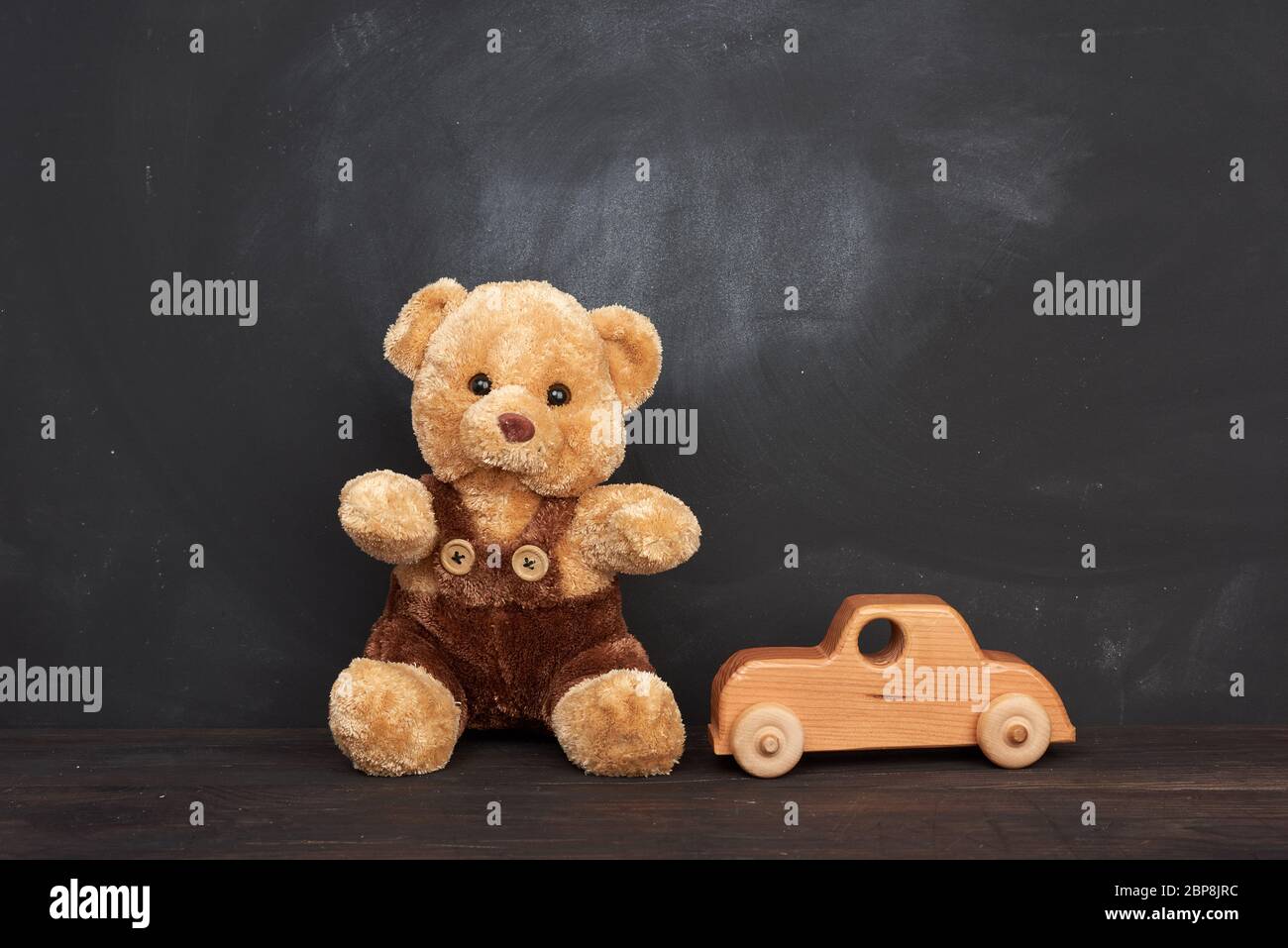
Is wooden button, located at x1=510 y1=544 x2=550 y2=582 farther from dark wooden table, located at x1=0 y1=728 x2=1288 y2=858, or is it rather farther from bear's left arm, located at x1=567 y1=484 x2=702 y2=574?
dark wooden table, located at x1=0 y1=728 x2=1288 y2=858

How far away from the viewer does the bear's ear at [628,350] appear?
1.76m

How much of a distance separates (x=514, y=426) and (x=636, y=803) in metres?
0.48

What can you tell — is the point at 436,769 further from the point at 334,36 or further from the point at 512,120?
the point at 334,36

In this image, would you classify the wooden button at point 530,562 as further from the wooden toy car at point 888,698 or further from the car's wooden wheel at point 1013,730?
the car's wooden wheel at point 1013,730

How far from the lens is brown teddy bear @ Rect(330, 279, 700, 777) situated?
160cm

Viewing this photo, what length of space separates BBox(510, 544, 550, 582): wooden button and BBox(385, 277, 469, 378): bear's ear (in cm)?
29

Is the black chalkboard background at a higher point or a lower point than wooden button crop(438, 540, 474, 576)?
higher

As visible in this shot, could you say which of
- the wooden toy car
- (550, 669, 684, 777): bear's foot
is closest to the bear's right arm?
(550, 669, 684, 777): bear's foot

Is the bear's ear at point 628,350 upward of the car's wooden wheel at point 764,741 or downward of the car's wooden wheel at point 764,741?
upward

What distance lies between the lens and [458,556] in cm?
172

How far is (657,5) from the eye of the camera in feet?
6.53

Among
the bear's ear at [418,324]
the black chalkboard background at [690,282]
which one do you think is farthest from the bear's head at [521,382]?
the black chalkboard background at [690,282]

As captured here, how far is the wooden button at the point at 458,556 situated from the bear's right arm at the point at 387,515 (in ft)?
0.11
